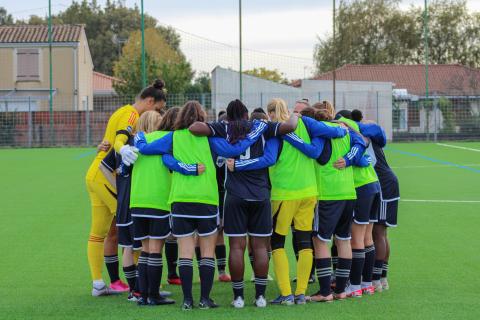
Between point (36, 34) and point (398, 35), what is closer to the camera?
point (36, 34)

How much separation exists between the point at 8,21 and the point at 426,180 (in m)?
79.7

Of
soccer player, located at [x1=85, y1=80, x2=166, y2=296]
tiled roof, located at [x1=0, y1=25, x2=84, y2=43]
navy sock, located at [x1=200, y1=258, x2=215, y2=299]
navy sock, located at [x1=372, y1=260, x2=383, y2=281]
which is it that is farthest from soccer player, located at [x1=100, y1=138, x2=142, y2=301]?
tiled roof, located at [x1=0, y1=25, x2=84, y2=43]

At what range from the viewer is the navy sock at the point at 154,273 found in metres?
7.89

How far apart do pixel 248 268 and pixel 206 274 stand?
230cm

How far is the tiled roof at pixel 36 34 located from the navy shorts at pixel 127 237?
4292 centimetres

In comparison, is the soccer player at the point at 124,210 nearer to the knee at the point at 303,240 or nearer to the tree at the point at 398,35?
the knee at the point at 303,240

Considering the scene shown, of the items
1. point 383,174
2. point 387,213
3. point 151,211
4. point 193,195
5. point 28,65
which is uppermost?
point 28,65

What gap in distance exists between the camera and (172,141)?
7836 millimetres

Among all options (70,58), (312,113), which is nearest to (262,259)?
(312,113)

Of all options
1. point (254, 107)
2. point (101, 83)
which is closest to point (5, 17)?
point (101, 83)

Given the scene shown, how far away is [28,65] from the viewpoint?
165 ft

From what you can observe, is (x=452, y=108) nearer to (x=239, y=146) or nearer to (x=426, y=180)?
(x=426, y=180)

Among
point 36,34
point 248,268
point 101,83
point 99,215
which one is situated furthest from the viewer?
point 101,83

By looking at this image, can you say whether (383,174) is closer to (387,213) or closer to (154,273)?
(387,213)
